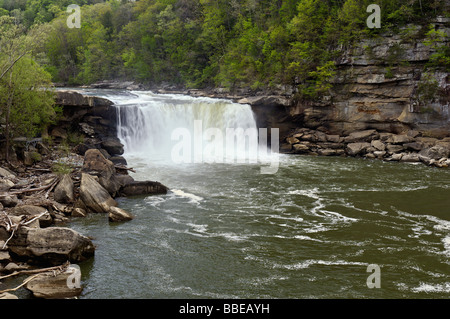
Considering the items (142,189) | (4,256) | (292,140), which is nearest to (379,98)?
(292,140)

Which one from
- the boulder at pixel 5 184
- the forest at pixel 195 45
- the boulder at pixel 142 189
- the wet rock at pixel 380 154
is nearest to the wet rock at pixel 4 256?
the boulder at pixel 5 184

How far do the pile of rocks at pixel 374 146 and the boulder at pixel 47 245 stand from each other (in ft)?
76.5

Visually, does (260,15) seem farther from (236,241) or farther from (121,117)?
(236,241)

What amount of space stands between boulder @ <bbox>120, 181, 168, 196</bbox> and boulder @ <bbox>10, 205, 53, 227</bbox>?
16.2 feet

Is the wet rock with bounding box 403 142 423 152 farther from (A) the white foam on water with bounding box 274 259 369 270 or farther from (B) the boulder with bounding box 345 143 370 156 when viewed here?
(A) the white foam on water with bounding box 274 259 369 270

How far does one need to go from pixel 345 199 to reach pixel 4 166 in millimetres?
16770

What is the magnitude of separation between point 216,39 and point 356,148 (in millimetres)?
29554

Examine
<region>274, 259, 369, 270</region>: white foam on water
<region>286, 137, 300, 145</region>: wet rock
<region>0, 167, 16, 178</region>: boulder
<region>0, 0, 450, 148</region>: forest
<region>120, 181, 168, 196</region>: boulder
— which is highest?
<region>0, 0, 450, 148</region>: forest

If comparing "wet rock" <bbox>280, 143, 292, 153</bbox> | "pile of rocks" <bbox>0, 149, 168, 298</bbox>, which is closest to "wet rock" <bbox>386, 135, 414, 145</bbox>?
"wet rock" <bbox>280, 143, 292, 153</bbox>

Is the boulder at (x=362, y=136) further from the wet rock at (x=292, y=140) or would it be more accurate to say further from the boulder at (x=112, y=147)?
the boulder at (x=112, y=147)

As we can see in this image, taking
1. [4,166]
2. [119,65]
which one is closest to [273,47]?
[4,166]

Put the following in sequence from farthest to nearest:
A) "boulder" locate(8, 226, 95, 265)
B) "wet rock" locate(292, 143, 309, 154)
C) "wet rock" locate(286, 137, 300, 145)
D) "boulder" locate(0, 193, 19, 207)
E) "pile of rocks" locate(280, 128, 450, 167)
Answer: "wet rock" locate(286, 137, 300, 145) → "wet rock" locate(292, 143, 309, 154) → "pile of rocks" locate(280, 128, 450, 167) → "boulder" locate(0, 193, 19, 207) → "boulder" locate(8, 226, 95, 265)

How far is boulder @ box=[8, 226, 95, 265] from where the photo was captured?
11.0m

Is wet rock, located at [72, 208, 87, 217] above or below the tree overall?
below
